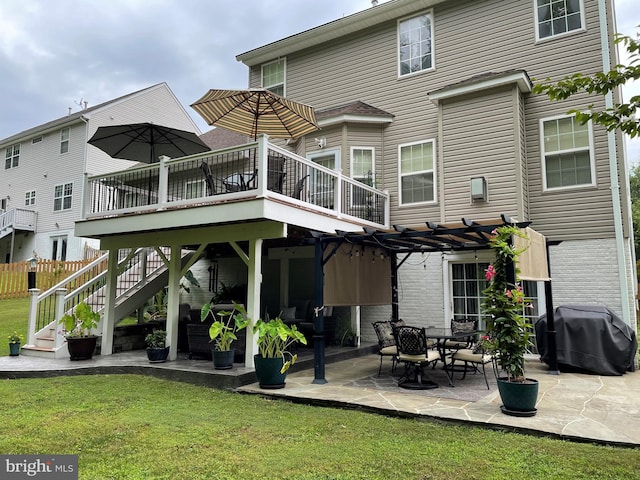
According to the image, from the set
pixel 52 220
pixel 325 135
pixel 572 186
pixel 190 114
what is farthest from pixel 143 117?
pixel 572 186

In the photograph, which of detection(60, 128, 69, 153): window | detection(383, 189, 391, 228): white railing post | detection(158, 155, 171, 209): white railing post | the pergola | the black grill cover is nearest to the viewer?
the pergola

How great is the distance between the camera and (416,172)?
11133 mm

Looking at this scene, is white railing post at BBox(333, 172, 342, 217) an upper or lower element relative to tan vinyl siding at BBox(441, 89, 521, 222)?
lower

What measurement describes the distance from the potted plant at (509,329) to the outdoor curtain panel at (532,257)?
1.41 ft

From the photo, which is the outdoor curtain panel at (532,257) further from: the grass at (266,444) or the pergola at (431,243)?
the grass at (266,444)

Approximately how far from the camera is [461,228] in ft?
22.4

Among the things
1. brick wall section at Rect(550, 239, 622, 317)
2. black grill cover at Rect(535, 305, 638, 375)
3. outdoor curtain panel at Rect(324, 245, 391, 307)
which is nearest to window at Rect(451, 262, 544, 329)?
brick wall section at Rect(550, 239, 622, 317)

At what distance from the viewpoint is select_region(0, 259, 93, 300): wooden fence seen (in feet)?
53.7

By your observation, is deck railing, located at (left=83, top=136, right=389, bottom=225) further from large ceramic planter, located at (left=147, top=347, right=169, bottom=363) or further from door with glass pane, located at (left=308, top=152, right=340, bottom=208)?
large ceramic planter, located at (left=147, top=347, right=169, bottom=363)

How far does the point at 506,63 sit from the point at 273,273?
814 cm

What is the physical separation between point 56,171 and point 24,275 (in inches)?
274

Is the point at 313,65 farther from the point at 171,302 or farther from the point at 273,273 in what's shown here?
the point at 171,302

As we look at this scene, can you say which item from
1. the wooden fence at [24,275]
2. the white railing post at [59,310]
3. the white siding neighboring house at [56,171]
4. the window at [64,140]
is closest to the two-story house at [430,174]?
the white railing post at [59,310]

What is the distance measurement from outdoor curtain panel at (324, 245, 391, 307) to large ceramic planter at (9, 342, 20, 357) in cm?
656
